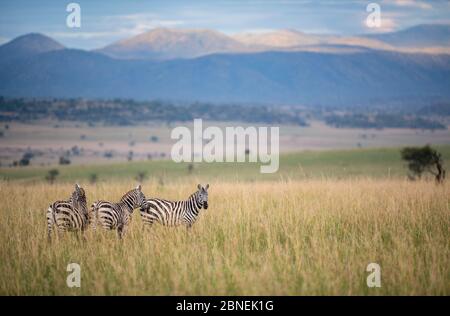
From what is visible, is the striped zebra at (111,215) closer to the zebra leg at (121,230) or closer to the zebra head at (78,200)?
the zebra leg at (121,230)

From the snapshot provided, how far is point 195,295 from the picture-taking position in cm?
885

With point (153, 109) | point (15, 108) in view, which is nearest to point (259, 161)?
point (15, 108)

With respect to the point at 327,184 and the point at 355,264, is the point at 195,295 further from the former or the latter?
the point at 327,184

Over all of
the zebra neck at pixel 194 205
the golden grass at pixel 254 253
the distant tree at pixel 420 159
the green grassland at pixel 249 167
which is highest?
the green grassland at pixel 249 167

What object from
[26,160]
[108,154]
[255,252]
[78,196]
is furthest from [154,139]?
[255,252]

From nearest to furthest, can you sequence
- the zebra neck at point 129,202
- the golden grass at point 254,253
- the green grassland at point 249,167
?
1. the golden grass at point 254,253
2. the zebra neck at point 129,202
3. the green grassland at point 249,167

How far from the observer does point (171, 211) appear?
12.1 m

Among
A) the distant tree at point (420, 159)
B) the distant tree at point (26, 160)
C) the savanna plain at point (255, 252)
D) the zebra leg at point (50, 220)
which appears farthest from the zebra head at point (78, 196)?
the distant tree at point (26, 160)

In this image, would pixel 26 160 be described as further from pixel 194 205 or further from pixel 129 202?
pixel 194 205

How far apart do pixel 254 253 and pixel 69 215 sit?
3.43 m

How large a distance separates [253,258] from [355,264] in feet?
5.31

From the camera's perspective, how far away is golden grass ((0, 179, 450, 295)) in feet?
29.7

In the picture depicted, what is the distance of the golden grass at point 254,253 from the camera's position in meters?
9.04

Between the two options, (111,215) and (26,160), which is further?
(26,160)
